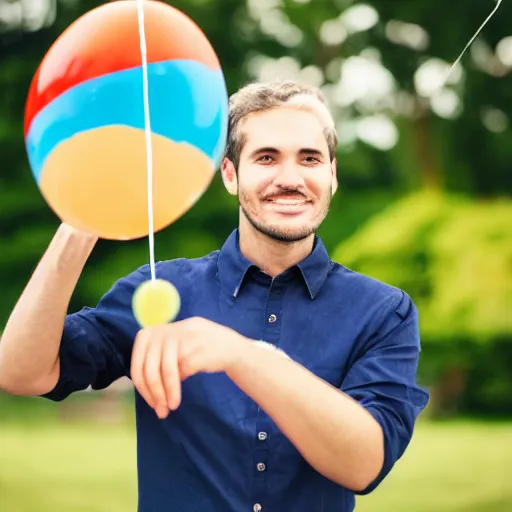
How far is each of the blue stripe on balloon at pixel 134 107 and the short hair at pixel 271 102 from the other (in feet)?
0.69

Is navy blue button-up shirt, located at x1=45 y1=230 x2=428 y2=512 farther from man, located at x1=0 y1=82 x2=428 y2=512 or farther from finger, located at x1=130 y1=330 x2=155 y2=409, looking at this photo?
finger, located at x1=130 y1=330 x2=155 y2=409

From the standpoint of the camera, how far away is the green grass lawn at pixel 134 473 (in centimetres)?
732

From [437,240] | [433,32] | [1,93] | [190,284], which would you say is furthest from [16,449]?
[190,284]

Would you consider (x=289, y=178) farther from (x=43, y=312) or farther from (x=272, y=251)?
(x=43, y=312)

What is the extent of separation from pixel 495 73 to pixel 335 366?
11.5 m

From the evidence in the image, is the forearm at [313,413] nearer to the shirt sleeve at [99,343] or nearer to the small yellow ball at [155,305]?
the small yellow ball at [155,305]

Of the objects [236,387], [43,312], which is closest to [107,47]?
[43,312]

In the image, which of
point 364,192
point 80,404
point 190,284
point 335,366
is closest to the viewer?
point 335,366

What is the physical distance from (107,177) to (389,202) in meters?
10.4

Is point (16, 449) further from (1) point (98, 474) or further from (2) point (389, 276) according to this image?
(2) point (389, 276)

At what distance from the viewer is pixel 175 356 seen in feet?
4.68

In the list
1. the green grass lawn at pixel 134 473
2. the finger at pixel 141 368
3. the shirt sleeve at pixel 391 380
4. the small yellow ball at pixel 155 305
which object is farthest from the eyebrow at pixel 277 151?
the green grass lawn at pixel 134 473

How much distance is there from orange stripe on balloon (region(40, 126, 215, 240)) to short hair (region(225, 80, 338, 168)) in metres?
0.31

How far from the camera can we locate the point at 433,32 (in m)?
12.4
